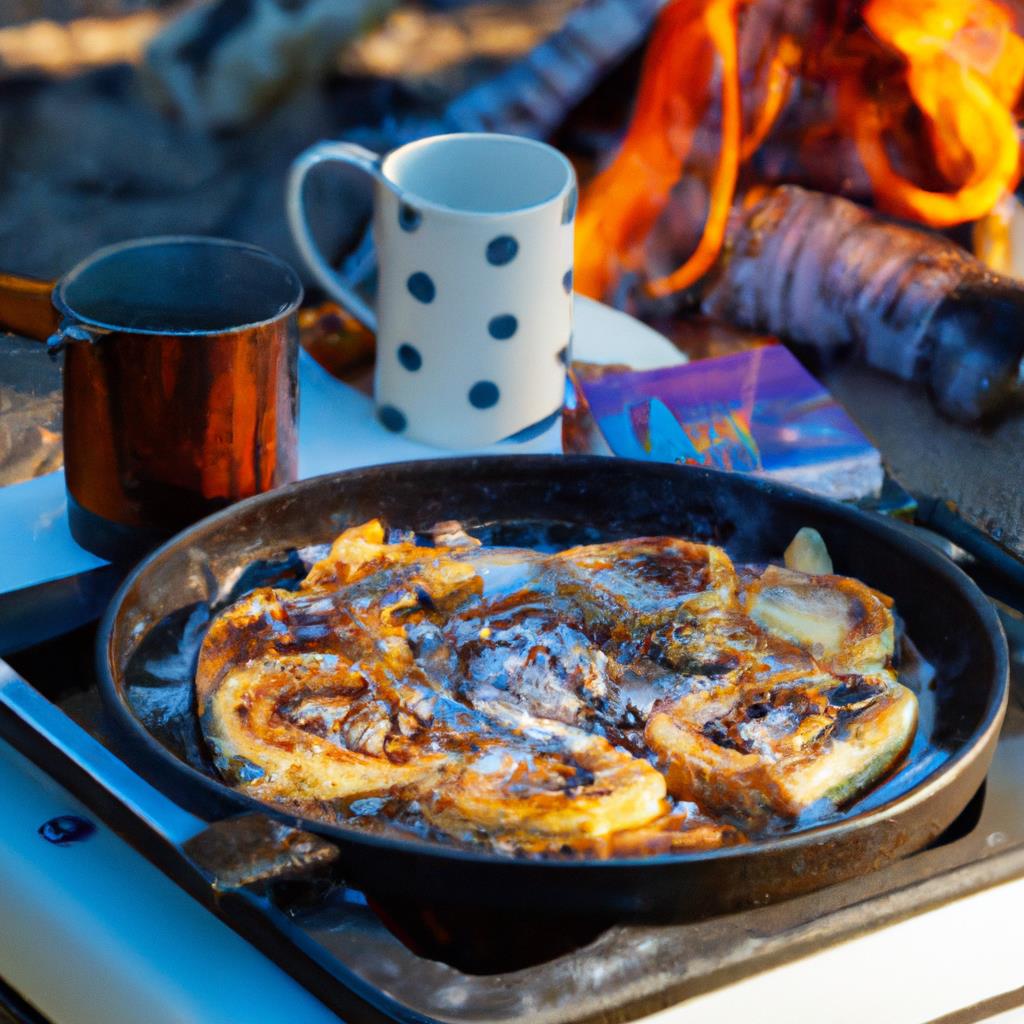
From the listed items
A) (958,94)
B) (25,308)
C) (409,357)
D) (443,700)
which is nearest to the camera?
(443,700)

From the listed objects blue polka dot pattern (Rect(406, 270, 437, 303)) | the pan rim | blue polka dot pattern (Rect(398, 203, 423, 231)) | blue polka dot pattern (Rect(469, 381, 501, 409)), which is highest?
blue polka dot pattern (Rect(398, 203, 423, 231))

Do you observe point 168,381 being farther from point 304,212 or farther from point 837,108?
point 837,108

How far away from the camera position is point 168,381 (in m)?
1.04

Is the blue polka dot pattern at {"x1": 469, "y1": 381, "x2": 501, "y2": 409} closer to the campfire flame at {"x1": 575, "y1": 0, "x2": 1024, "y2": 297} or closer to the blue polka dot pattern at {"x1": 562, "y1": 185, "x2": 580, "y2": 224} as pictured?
the blue polka dot pattern at {"x1": 562, "y1": 185, "x2": 580, "y2": 224}

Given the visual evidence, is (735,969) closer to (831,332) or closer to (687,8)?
(831,332)

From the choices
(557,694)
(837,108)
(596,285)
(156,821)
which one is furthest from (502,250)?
(837,108)

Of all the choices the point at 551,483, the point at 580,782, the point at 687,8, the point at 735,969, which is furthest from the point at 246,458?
the point at 687,8

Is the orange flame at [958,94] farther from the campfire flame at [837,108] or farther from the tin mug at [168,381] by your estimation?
the tin mug at [168,381]

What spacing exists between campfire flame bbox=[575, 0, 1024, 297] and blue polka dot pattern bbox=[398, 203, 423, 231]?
0.90 meters

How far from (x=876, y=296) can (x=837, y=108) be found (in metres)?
0.47

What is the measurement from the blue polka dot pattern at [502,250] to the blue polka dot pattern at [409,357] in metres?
0.12

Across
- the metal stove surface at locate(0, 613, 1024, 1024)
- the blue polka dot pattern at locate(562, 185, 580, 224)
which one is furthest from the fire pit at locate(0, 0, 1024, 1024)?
the blue polka dot pattern at locate(562, 185, 580, 224)

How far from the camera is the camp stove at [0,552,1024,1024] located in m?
0.68

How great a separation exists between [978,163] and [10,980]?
184cm
